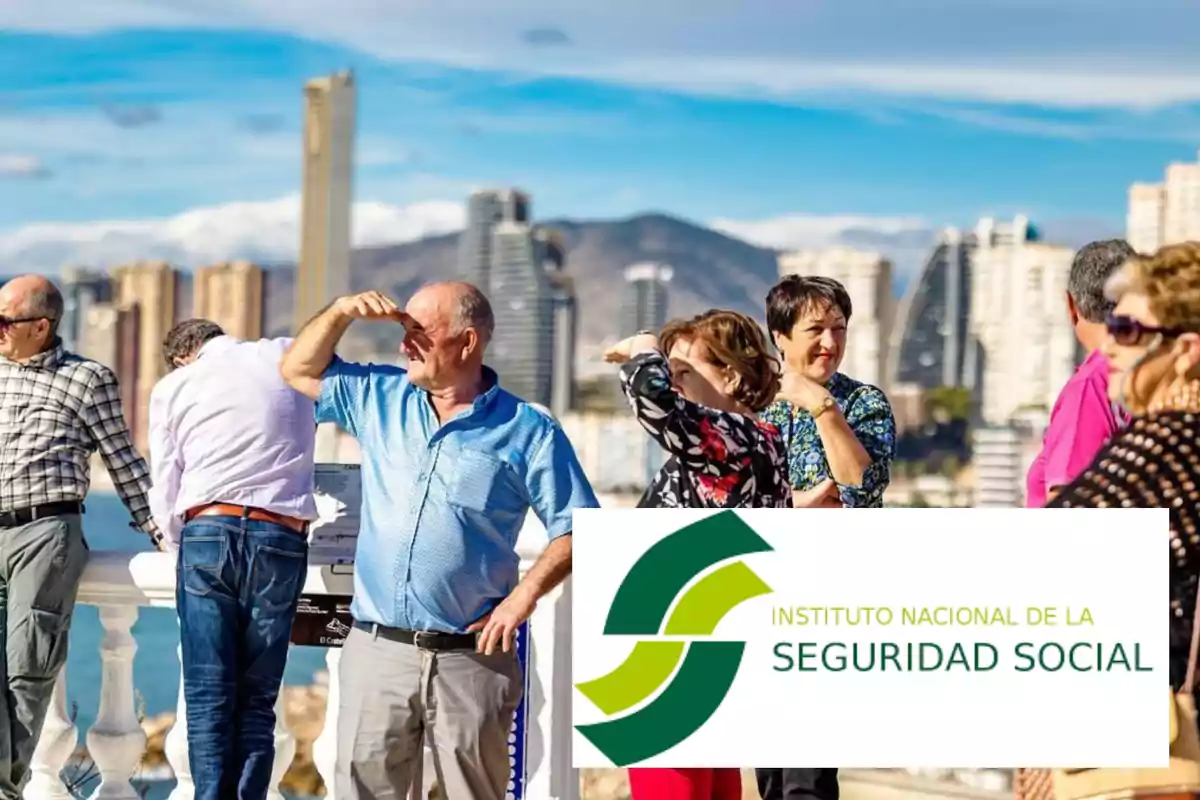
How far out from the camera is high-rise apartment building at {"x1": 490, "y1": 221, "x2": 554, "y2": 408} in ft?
519

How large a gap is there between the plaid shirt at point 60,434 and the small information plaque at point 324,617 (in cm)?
52

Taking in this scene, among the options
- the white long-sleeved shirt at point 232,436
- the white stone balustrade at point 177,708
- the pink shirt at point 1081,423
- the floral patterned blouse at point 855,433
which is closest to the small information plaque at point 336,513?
the white stone balustrade at point 177,708

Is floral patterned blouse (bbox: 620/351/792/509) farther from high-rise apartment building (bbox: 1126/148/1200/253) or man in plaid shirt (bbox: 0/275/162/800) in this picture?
high-rise apartment building (bbox: 1126/148/1200/253)

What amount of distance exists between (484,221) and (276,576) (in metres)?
179

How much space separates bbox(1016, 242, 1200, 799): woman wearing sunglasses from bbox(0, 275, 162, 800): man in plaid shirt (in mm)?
2775

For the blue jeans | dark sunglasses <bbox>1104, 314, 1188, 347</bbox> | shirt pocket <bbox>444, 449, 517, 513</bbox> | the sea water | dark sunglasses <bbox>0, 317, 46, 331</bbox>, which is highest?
dark sunglasses <bbox>0, 317, 46, 331</bbox>

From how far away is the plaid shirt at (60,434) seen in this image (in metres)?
4.98

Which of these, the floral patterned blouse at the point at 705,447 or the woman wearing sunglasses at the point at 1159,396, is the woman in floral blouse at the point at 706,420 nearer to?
the floral patterned blouse at the point at 705,447

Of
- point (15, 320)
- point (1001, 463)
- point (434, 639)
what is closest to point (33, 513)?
point (15, 320)

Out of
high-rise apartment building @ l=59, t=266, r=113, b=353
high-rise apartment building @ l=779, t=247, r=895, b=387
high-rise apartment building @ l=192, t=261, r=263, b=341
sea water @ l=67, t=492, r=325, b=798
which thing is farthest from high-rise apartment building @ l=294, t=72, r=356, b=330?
sea water @ l=67, t=492, r=325, b=798

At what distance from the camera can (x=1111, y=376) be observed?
3.54 m

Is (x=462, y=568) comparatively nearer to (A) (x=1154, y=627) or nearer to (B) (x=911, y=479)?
(A) (x=1154, y=627)

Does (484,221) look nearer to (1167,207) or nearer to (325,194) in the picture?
(325,194)

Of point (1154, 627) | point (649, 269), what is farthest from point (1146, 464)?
point (649, 269)
